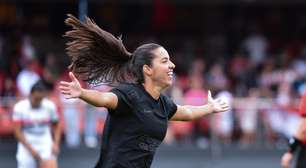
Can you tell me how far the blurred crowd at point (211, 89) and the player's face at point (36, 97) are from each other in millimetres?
3481

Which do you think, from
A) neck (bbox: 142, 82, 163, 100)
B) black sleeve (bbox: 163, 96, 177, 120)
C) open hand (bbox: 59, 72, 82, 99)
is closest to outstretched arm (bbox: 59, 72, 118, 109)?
open hand (bbox: 59, 72, 82, 99)

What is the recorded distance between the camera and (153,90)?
282 inches

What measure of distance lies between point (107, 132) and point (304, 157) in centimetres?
296

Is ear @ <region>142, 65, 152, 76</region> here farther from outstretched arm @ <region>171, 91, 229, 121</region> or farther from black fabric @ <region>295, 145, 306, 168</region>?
black fabric @ <region>295, 145, 306, 168</region>

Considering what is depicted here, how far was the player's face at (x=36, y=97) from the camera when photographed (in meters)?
11.5


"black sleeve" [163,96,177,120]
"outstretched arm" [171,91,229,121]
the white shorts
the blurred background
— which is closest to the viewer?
"black sleeve" [163,96,177,120]

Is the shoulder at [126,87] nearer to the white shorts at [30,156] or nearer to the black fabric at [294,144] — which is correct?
the black fabric at [294,144]

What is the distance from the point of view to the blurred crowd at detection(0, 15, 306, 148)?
51.1 ft

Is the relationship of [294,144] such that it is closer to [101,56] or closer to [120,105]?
[101,56]

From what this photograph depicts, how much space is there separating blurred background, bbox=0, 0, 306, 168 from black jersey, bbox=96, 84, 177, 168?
8.19m

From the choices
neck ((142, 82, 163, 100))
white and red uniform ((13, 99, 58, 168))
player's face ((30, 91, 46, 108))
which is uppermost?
neck ((142, 82, 163, 100))

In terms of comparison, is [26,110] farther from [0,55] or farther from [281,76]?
[281,76]

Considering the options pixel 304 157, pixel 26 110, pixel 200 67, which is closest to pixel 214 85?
pixel 200 67

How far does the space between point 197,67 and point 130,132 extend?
416 inches
